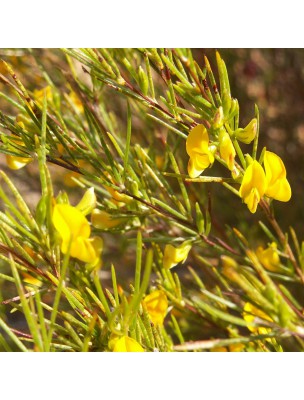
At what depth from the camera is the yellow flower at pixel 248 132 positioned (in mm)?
633

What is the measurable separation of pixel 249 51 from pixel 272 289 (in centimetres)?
148

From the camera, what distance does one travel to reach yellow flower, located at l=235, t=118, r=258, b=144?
2.08 ft

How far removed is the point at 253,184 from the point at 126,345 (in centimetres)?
25

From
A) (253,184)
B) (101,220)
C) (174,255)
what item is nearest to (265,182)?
(253,184)

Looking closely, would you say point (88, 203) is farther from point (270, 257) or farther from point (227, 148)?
point (270, 257)

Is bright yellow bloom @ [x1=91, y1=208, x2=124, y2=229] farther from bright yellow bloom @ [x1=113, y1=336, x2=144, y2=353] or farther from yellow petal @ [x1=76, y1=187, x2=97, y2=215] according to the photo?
bright yellow bloom @ [x1=113, y1=336, x2=144, y2=353]

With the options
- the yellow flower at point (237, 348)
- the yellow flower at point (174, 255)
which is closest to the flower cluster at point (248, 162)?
the yellow flower at point (174, 255)

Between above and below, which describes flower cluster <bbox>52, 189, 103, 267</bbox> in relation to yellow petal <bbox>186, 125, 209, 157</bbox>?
below

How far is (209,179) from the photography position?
0.67 metres

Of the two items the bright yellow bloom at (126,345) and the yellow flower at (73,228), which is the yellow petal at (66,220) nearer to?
the yellow flower at (73,228)

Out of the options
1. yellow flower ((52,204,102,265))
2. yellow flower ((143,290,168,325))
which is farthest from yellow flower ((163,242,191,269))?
yellow flower ((52,204,102,265))

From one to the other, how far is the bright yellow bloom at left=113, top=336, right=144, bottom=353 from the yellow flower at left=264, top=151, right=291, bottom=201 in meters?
0.26

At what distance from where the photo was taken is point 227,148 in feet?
2.11
